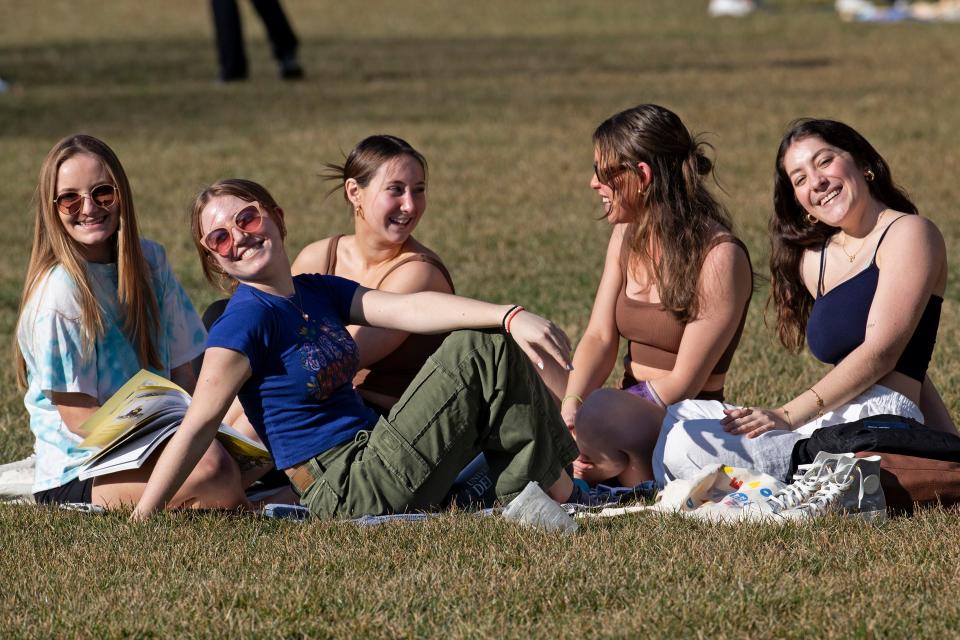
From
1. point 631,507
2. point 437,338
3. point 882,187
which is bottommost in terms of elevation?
point 631,507

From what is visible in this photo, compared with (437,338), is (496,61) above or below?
above

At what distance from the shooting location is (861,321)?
15.9ft

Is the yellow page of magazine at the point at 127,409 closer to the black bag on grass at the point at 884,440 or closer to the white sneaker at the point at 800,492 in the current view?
the white sneaker at the point at 800,492

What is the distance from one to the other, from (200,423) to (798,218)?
2317 millimetres

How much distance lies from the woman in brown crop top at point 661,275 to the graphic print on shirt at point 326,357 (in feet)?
3.05

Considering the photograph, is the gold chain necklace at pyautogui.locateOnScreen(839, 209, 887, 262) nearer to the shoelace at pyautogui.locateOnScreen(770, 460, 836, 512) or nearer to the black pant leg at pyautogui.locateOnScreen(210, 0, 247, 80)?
the shoelace at pyautogui.locateOnScreen(770, 460, 836, 512)

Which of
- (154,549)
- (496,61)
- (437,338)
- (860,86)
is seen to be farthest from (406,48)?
(154,549)

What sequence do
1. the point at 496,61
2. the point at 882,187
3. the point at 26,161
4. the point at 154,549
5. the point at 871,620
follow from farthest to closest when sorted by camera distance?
the point at 496,61 < the point at 26,161 < the point at 882,187 < the point at 154,549 < the point at 871,620

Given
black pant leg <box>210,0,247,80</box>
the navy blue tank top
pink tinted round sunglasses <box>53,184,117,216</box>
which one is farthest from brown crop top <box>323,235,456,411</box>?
black pant leg <box>210,0,247,80</box>

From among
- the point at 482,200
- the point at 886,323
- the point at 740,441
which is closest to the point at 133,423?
the point at 740,441

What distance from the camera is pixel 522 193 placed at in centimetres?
1185

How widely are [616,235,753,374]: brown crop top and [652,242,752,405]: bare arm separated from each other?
0.26 ft

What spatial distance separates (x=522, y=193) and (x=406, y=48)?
10.9 m

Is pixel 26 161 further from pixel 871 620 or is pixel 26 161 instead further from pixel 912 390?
pixel 871 620
